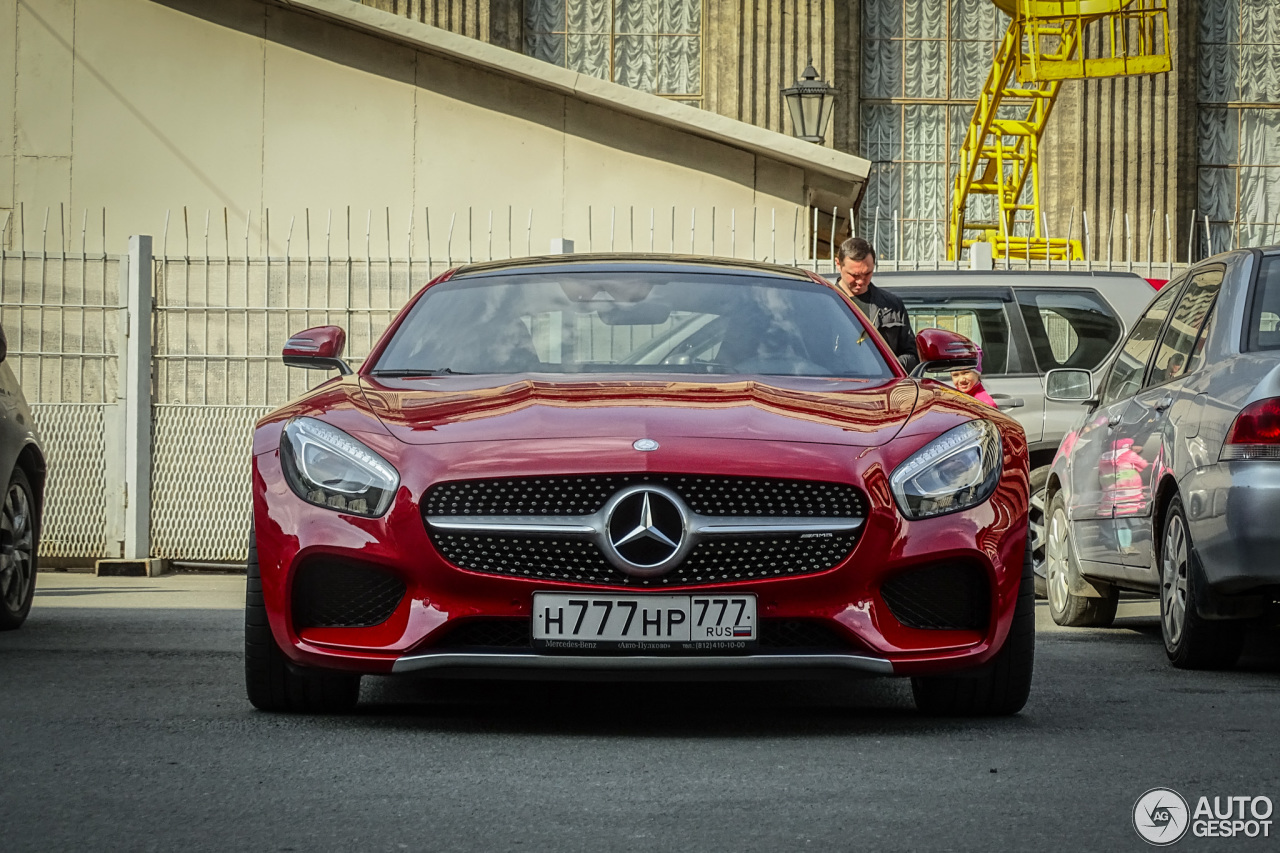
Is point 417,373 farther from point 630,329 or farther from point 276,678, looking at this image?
point 276,678

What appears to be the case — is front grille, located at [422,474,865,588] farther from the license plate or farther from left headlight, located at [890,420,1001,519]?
left headlight, located at [890,420,1001,519]

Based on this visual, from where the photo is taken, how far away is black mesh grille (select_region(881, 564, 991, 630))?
4.88 meters

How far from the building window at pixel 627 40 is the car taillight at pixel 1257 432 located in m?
21.3

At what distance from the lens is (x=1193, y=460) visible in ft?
21.5

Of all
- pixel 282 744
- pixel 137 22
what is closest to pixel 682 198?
pixel 137 22

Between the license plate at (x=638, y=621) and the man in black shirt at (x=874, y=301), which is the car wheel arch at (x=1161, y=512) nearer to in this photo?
the man in black shirt at (x=874, y=301)


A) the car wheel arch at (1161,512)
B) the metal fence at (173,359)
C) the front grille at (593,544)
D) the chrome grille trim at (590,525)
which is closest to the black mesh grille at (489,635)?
the front grille at (593,544)

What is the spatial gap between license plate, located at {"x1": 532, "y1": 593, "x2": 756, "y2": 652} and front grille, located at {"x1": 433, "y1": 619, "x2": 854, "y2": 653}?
7 cm

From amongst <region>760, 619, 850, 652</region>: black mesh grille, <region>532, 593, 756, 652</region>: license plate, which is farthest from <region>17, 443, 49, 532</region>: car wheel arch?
<region>760, 619, 850, 652</region>: black mesh grille

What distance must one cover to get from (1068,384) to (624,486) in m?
3.86

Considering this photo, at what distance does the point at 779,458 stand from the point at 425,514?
922mm

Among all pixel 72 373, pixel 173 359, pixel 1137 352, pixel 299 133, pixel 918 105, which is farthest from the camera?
pixel 918 105

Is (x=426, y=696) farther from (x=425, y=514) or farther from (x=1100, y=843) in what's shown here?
(x=1100, y=843)

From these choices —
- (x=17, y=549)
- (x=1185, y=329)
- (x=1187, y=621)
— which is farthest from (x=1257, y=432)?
(x=17, y=549)
